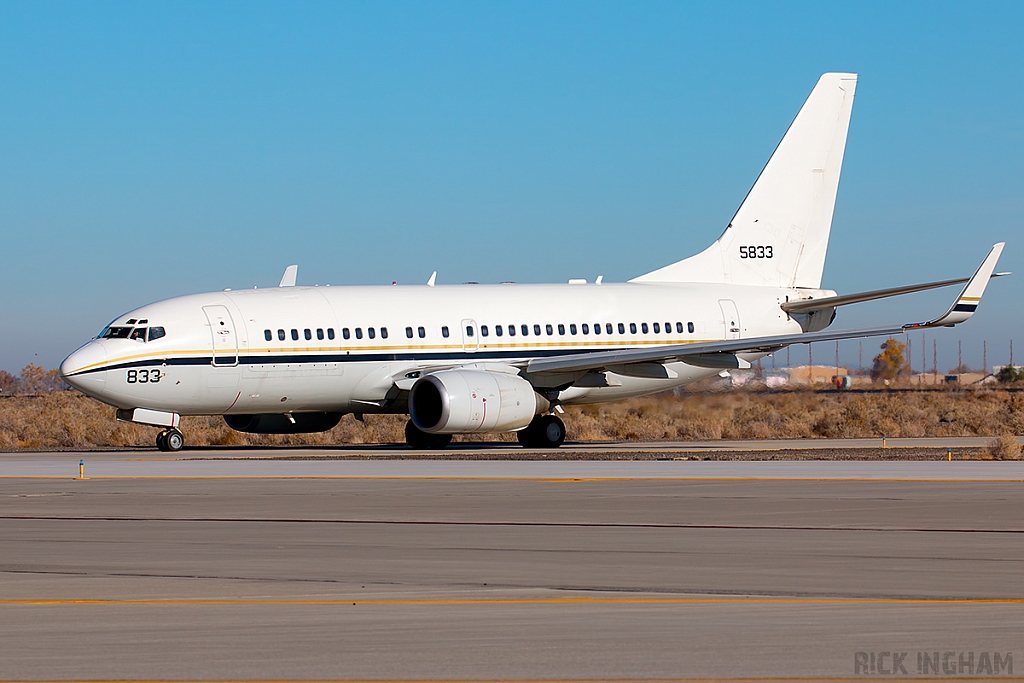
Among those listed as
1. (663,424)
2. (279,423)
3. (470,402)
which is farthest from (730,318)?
(279,423)

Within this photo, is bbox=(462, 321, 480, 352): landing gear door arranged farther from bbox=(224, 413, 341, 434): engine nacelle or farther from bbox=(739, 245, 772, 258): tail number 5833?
bbox=(739, 245, 772, 258): tail number 5833

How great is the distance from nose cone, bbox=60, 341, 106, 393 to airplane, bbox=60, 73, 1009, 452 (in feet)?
0.12

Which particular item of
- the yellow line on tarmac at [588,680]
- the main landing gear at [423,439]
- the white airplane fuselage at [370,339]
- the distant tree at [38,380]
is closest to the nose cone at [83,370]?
the white airplane fuselage at [370,339]

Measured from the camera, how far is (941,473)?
68.1 ft

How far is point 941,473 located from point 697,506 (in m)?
6.49

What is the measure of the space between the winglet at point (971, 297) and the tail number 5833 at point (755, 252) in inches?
300

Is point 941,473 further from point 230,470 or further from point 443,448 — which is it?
point 443,448

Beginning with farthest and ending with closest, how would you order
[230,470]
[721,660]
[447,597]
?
[230,470] < [447,597] < [721,660]

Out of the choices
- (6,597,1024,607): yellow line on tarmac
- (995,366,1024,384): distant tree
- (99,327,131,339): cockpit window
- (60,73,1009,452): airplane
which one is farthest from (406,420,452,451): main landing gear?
(995,366,1024,384): distant tree

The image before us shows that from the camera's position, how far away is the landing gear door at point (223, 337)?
97.2 ft

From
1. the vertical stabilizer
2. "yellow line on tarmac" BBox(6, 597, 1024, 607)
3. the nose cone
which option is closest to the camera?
"yellow line on tarmac" BBox(6, 597, 1024, 607)

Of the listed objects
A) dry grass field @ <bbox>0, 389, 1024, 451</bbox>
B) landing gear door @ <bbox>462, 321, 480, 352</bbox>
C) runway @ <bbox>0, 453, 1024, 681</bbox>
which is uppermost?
landing gear door @ <bbox>462, 321, 480, 352</bbox>

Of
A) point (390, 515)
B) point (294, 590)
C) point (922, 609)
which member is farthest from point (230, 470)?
point (922, 609)

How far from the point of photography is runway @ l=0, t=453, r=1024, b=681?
734cm
